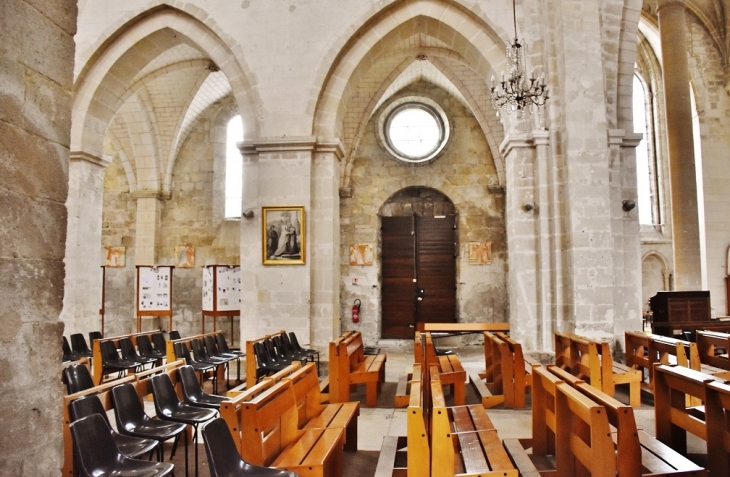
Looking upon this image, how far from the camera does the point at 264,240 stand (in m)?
8.27

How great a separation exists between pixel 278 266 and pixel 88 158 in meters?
3.80

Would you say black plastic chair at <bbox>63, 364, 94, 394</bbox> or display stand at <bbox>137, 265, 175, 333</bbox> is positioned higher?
display stand at <bbox>137, 265, 175, 333</bbox>

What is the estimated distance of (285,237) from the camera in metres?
8.23

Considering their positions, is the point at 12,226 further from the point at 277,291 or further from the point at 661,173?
the point at 661,173

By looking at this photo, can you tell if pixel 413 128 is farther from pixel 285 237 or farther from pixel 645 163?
pixel 645 163

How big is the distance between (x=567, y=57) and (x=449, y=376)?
15.9 ft

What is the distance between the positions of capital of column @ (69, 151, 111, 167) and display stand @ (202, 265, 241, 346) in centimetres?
246

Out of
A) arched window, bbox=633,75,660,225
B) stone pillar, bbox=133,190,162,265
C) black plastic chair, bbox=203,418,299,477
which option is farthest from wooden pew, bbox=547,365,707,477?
arched window, bbox=633,75,660,225

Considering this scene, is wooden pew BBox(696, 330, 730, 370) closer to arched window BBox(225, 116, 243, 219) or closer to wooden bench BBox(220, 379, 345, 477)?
wooden bench BBox(220, 379, 345, 477)

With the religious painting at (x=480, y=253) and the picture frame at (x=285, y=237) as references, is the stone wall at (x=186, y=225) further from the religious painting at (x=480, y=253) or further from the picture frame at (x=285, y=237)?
the religious painting at (x=480, y=253)

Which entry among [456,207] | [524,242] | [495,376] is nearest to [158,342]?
[495,376]

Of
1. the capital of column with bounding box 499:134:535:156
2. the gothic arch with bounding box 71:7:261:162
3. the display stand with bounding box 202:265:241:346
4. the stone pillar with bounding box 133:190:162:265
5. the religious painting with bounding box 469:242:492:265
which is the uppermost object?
the gothic arch with bounding box 71:7:261:162

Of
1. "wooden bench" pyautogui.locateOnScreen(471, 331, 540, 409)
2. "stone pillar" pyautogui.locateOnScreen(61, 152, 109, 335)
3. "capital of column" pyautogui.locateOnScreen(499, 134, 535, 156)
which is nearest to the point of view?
"wooden bench" pyautogui.locateOnScreen(471, 331, 540, 409)

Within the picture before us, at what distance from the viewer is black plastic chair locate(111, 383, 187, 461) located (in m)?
3.53
